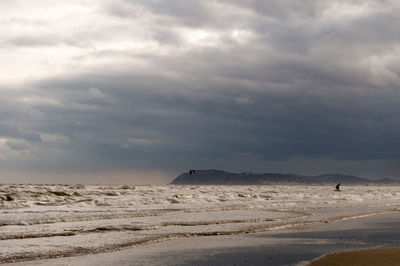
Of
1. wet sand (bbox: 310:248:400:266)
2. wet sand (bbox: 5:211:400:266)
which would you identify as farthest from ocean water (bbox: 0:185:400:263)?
wet sand (bbox: 310:248:400:266)

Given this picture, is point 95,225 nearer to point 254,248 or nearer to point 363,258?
point 254,248

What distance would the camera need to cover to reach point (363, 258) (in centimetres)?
1061

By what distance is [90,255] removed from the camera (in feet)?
38.2

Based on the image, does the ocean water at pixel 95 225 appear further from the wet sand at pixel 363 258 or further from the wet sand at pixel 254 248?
the wet sand at pixel 363 258

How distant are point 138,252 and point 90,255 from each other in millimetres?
1213

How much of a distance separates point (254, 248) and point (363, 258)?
3.13 meters

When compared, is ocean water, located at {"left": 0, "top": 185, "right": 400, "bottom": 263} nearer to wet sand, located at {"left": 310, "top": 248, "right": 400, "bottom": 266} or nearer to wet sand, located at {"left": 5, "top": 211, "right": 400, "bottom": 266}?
wet sand, located at {"left": 5, "top": 211, "right": 400, "bottom": 266}

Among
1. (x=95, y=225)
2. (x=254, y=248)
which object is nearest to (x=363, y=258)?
(x=254, y=248)

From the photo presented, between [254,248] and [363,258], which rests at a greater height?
[363,258]

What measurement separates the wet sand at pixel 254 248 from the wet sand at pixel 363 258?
41 cm

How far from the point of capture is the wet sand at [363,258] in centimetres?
999

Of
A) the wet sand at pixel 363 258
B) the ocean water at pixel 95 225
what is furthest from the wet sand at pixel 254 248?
the ocean water at pixel 95 225

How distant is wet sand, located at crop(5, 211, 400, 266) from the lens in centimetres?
1080

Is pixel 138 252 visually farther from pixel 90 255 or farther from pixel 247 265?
pixel 247 265
